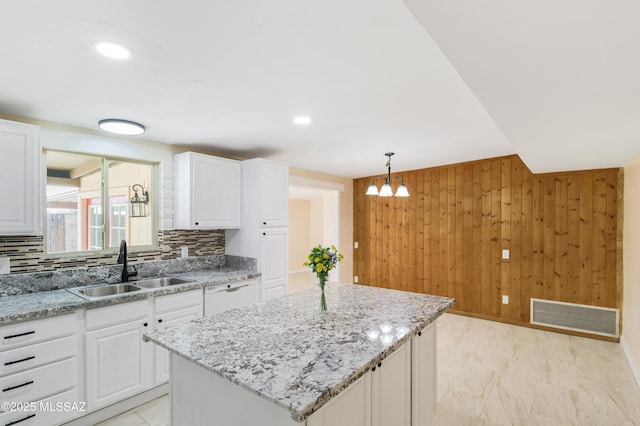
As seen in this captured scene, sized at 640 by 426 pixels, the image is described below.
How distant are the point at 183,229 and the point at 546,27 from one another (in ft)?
11.1

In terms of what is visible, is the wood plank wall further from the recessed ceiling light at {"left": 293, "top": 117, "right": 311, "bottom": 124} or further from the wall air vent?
the recessed ceiling light at {"left": 293, "top": 117, "right": 311, "bottom": 124}

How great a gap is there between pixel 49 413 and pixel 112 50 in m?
2.31

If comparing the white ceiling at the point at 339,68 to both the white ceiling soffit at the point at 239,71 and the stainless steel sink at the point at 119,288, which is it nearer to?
the white ceiling soffit at the point at 239,71

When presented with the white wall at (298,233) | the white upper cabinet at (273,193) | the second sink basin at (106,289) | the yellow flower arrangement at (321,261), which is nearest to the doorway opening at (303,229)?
the white wall at (298,233)

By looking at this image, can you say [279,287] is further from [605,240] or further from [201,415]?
[605,240]

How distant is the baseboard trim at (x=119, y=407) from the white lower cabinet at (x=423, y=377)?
6.76ft

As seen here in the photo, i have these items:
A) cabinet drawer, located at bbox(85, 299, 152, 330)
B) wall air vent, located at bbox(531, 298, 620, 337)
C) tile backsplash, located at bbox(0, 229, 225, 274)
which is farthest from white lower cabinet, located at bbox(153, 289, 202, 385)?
wall air vent, located at bbox(531, 298, 620, 337)

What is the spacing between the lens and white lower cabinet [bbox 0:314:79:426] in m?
1.92

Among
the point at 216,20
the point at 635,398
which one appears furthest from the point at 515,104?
the point at 635,398

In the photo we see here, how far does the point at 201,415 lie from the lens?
146cm

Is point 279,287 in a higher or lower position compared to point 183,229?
lower

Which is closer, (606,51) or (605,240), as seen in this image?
(606,51)

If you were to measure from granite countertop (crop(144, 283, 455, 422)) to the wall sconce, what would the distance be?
196 cm

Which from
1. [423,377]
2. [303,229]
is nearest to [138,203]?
[423,377]
